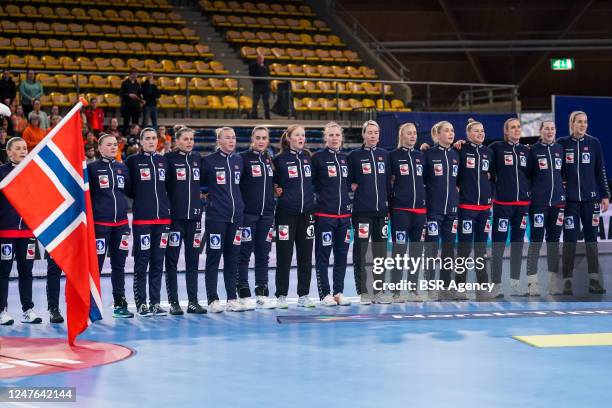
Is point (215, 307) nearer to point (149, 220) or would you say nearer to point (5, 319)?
point (149, 220)

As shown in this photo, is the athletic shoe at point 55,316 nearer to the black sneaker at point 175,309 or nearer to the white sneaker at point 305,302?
the black sneaker at point 175,309

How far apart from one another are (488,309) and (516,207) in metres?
1.37

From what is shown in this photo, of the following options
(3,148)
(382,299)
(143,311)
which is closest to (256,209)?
(143,311)

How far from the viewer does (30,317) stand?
31.1ft

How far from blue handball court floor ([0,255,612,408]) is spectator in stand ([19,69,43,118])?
323 inches

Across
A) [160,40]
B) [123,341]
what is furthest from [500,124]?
[123,341]

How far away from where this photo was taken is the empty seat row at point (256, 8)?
92.2ft

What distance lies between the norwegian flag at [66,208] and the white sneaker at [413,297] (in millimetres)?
3890

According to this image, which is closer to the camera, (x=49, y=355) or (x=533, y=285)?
(x=49, y=355)

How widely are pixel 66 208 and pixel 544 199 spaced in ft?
18.6

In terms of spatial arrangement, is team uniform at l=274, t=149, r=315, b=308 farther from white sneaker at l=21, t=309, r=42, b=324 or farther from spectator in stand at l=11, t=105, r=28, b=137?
spectator in stand at l=11, t=105, r=28, b=137

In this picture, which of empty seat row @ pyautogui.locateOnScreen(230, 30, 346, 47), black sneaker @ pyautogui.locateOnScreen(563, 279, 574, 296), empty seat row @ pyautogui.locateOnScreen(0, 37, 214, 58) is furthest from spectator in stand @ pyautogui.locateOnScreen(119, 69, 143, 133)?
black sneaker @ pyautogui.locateOnScreen(563, 279, 574, 296)

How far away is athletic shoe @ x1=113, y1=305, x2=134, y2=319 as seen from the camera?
9.83 metres

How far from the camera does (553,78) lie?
34.5 m
